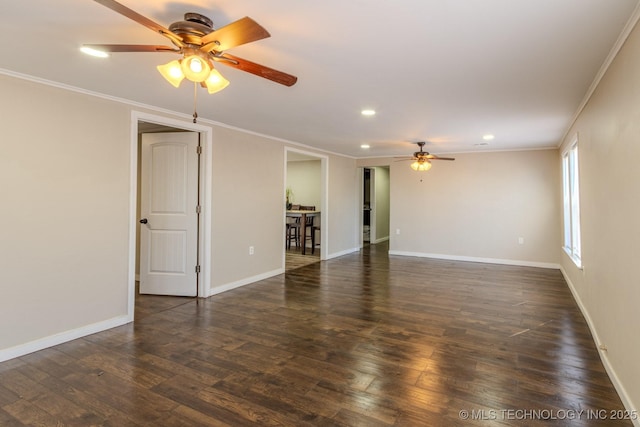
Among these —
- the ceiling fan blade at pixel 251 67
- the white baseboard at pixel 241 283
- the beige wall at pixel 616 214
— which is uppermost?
the ceiling fan blade at pixel 251 67

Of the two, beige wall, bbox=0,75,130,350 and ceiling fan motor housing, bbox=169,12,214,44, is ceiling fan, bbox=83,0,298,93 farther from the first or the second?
beige wall, bbox=0,75,130,350

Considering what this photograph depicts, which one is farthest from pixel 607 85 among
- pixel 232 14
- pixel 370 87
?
pixel 232 14

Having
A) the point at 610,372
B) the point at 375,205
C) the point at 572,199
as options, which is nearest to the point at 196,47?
the point at 610,372

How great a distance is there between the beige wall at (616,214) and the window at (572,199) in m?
1.10

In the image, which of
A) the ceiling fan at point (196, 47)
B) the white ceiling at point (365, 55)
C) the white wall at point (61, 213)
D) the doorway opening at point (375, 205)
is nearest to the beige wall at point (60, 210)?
the white wall at point (61, 213)

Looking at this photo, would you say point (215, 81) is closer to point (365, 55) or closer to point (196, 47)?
point (196, 47)

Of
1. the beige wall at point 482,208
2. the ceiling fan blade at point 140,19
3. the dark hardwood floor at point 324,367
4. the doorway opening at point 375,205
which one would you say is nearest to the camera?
the ceiling fan blade at point 140,19

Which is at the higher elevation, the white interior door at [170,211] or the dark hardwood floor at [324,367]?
the white interior door at [170,211]

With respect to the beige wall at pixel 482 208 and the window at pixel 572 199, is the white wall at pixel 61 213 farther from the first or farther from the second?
the beige wall at pixel 482 208

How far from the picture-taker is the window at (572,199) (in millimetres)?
4250

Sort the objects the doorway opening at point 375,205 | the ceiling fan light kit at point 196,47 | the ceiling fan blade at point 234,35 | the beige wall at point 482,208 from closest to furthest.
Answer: the ceiling fan blade at point 234,35 → the ceiling fan light kit at point 196,47 → the beige wall at point 482,208 → the doorway opening at point 375,205

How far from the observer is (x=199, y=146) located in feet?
14.3

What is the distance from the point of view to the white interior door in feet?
14.3

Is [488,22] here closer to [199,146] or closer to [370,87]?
[370,87]
